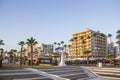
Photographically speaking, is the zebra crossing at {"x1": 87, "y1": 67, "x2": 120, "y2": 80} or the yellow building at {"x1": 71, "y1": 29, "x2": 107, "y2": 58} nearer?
the zebra crossing at {"x1": 87, "y1": 67, "x2": 120, "y2": 80}

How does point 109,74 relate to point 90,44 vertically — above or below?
below

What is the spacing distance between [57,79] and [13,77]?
4.87 m

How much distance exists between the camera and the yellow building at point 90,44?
115431mm

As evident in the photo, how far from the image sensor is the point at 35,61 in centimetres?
5688

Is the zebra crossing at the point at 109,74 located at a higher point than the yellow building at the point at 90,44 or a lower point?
lower

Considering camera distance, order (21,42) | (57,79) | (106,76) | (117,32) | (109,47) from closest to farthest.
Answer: (57,79) → (106,76) → (117,32) → (21,42) → (109,47)

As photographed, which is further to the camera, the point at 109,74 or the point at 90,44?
the point at 90,44

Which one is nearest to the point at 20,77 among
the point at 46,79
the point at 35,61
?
the point at 46,79

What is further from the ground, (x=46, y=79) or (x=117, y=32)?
(x=117, y=32)

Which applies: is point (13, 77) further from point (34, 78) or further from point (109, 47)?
point (109, 47)

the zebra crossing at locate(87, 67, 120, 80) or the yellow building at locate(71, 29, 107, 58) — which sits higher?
the yellow building at locate(71, 29, 107, 58)

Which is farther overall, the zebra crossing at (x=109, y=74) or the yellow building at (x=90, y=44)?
the yellow building at (x=90, y=44)

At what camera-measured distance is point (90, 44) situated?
11519cm

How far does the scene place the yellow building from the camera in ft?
379
